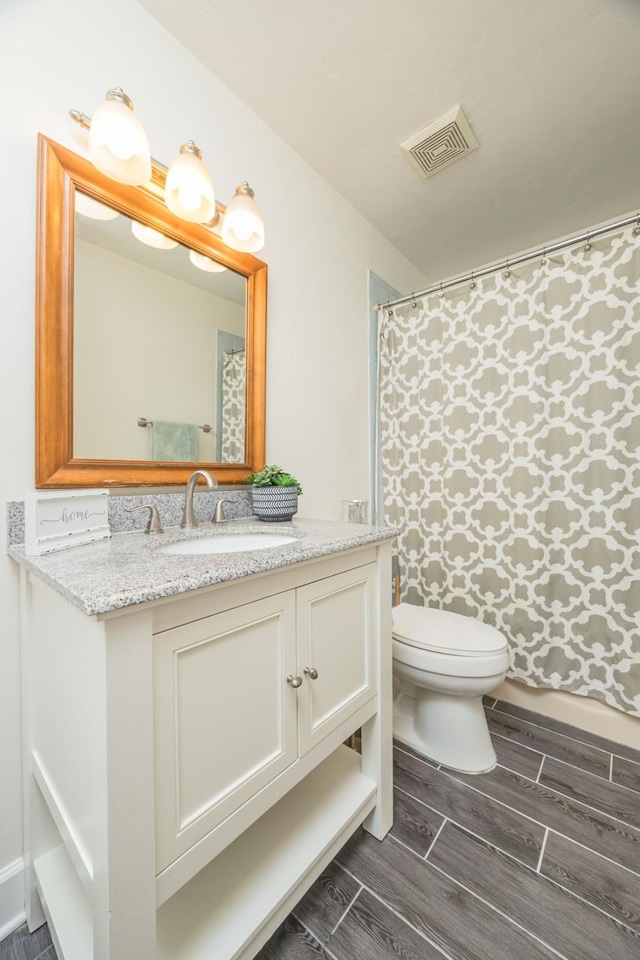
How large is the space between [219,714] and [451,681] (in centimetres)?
92

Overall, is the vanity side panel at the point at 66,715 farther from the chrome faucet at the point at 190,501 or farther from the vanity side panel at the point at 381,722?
the vanity side panel at the point at 381,722

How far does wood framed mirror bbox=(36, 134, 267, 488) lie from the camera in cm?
87

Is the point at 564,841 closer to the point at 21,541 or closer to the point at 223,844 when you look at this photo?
the point at 223,844

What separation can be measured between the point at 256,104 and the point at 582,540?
2.06 meters

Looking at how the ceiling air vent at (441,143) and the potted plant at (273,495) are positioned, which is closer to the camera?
the potted plant at (273,495)

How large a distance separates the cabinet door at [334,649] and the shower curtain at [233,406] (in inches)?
24.0

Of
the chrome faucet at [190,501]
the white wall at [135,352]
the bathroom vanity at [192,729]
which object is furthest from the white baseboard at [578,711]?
the white wall at [135,352]

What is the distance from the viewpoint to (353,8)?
107 centimetres

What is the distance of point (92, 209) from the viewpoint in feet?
3.09

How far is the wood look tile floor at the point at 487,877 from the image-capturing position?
81 centimetres

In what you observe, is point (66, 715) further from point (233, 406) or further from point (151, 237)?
point (151, 237)

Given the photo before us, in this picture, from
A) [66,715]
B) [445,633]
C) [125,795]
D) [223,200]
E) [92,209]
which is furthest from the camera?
[445,633]

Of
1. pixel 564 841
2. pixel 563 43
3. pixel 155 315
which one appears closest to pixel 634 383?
pixel 563 43

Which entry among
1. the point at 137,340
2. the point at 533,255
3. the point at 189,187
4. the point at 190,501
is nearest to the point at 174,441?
the point at 190,501
